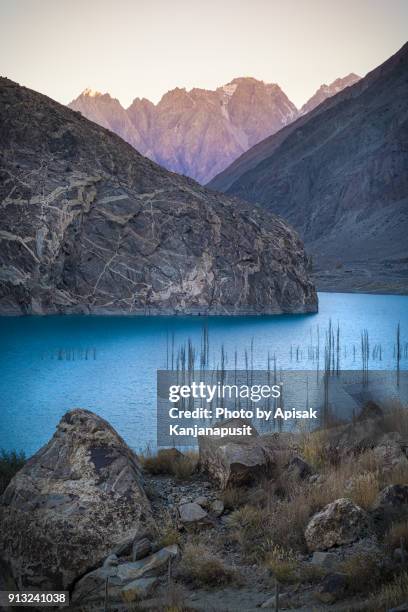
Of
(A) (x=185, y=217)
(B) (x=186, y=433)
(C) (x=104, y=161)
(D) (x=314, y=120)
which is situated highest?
(D) (x=314, y=120)

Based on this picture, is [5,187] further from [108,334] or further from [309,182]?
[309,182]

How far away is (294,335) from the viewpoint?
149ft

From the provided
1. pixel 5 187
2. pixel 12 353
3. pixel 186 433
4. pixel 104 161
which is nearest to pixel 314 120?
pixel 104 161

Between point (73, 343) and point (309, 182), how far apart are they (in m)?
112

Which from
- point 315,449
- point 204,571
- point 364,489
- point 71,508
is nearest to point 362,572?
point 204,571

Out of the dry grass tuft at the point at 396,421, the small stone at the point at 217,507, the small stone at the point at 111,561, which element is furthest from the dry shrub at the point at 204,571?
the dry grass tuft at the point at 396,421

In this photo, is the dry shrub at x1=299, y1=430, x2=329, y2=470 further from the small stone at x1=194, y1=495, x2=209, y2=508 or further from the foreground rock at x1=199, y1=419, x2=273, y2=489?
the small stone at x1=194, y1=495, x2=209, y2=508

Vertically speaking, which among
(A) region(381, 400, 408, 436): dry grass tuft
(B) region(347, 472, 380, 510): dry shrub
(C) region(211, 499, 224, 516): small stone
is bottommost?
(C) region(211, 499, 224, 516): small stone

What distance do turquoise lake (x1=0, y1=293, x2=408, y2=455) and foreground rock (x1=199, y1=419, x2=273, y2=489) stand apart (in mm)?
6368

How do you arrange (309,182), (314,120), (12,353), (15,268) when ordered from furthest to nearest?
(314,120), (309,182), (15,268), (12,353)

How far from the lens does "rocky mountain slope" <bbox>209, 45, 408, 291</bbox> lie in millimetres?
116744

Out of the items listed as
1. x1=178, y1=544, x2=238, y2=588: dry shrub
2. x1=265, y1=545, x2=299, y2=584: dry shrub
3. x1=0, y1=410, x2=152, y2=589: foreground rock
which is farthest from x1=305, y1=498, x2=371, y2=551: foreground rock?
x1=0, y1=410, x2=152, y2=589: foreground rock

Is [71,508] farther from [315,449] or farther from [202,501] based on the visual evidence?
[315,449]

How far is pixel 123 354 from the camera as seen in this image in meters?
35.6
